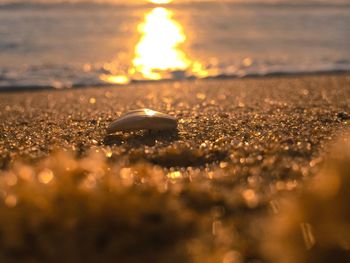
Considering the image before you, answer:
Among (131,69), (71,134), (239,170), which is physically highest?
(131,69)

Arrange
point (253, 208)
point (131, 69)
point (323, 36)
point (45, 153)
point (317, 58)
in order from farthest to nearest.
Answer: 1. point (323, 36)
2. point (317, 58)
3. point (131, 69)
4. point (45, 153)
5. point (253, 208)

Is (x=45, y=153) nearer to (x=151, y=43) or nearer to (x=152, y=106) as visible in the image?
(x=152, y=106)

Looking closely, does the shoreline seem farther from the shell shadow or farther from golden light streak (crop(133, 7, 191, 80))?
the shell shadow

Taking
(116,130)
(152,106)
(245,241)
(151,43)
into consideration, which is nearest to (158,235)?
(245,241)

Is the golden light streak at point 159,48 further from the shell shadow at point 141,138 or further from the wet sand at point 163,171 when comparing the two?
the shell shadow at point 141,138

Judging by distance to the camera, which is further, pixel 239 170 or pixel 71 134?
pixel 71 134

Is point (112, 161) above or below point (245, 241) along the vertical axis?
above
